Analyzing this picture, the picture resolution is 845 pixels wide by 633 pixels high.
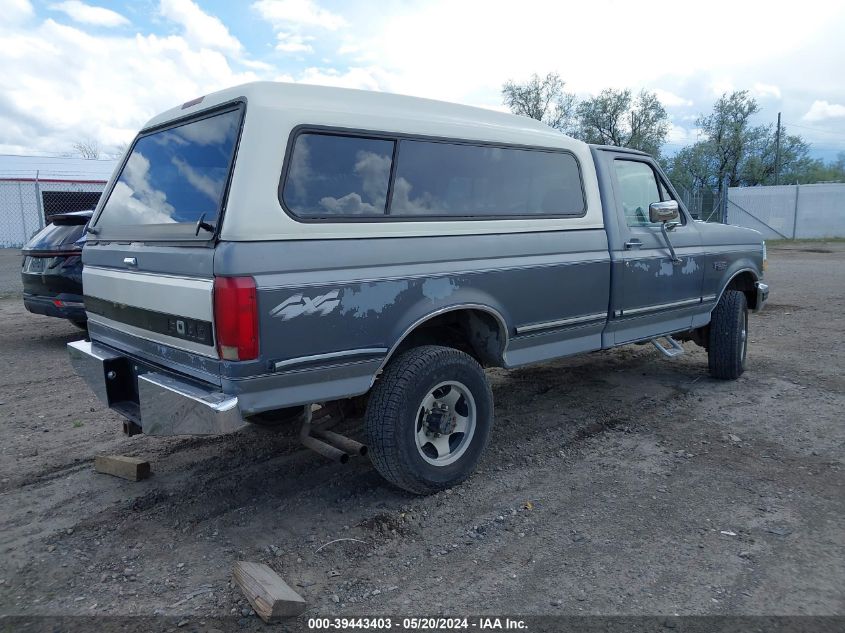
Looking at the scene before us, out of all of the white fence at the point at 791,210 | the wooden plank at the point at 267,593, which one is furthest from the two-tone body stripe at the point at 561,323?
the white fence at the point at 791,210

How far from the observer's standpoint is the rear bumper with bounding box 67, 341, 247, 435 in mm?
2971

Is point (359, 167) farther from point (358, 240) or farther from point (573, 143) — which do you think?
point (573, 143)

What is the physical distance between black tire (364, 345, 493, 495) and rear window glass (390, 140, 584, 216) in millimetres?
822

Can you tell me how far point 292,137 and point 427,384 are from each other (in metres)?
1.45

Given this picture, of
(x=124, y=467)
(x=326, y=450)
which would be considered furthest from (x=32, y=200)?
(x=326, y=450)

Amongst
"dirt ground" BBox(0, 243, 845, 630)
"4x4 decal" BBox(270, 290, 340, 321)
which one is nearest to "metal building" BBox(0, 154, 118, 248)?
"dirt ground" BBox(0, 243, 845, 630)

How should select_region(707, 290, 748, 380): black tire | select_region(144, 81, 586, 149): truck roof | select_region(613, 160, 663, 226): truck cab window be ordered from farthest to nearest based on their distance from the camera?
select_region(707, 290, 748, 380): black tire
select_region(613, 160, 663, 226): truck cab window
select_region(144, 81, 586, 149): truck roof

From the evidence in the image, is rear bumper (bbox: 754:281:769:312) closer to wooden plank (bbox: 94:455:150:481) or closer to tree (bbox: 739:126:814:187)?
wooden plank (bbox: 94:455:150:481)

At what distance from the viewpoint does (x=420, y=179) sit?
3701 millimetres

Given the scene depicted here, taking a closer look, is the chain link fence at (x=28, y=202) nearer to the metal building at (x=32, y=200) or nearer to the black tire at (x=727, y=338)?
the metal building at (x=32, y=200)

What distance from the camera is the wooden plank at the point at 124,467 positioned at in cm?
396

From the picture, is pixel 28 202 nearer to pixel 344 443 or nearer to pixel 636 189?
pixel 636 189

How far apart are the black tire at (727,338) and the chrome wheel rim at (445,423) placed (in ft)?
10.6

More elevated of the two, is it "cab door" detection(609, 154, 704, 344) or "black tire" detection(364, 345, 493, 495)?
"cab door" detection(609, 154, 704, 344)
